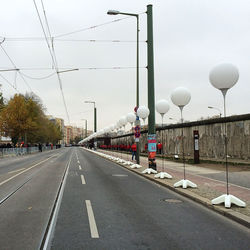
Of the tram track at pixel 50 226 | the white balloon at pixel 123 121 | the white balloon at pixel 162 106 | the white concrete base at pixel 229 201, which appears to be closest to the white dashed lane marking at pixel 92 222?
the tram track at pixel 50 226

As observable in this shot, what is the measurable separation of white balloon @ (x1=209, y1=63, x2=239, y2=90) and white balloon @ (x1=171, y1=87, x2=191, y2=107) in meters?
2.61

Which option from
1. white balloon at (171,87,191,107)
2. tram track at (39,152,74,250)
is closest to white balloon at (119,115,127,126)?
white balloon at (171,87,191,107)

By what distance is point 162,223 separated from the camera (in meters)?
5.29

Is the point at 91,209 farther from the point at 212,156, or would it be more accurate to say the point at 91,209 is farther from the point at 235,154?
the point at 212,156

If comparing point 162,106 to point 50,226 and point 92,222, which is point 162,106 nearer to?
point 92,222

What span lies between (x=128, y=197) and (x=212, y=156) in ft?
38.9

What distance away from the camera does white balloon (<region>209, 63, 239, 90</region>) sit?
266 inches

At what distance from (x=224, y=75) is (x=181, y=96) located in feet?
9.54

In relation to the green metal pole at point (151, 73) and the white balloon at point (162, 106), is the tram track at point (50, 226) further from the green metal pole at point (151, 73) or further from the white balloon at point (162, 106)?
the green metal pole at point (151, 73)

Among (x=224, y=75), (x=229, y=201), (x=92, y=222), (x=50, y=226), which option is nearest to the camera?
(x=50, y=226)

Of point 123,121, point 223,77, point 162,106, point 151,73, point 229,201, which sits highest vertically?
point 151,73

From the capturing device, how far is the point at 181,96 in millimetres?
9641

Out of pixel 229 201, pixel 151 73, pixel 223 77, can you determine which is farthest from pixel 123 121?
pixel 229 201

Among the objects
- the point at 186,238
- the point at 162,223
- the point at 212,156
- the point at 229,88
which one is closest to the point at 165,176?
the point at 229,88
